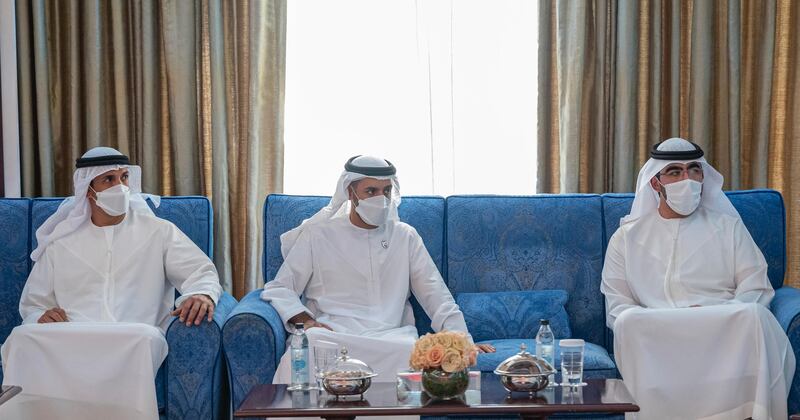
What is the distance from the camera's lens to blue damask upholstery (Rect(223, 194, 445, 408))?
3855mm

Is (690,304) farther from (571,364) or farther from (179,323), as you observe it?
(179,323)

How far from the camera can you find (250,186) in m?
5.26

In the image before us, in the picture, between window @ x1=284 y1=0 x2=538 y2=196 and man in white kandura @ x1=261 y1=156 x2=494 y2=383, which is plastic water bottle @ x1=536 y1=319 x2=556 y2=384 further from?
window @ x1=284 y1=0 x2=538 y2=196

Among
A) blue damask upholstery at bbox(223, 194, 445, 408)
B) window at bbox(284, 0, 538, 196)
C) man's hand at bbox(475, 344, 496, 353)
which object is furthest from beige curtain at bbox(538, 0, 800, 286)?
man's hand at bbox(475, 344, 496, 353)

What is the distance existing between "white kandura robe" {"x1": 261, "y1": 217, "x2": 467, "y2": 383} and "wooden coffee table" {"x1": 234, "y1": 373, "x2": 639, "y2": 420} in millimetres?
1076

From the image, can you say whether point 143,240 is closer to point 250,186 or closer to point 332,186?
point 250,186

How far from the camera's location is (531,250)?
15.3 feet

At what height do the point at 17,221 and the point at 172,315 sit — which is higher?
the point at 17,221

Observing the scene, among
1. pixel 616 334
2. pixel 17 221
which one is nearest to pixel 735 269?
pixel 616 334

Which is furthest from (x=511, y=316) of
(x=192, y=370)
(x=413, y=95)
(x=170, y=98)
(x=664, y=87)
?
(x=170, y=98)

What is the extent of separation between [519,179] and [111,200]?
2.27m

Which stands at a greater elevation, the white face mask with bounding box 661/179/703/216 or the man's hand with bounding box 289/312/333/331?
the white face mask with bounding box 661/179/703/216

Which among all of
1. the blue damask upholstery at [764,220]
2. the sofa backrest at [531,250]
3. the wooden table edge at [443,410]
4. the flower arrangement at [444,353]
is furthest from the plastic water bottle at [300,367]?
the blue damask upholstery at [764,220]

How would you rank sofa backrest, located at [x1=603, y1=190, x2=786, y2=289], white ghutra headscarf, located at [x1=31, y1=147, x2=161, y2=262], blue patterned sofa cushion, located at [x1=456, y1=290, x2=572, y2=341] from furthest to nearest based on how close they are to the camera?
sofa backrest, located at [x1=603, y1=190, x2=786, y2=289] < blue patterned sofa cushion, located at [x1=456, y1=290, x2=572, y2=341] < white ghutra headscarf, located at [x1=31, y1=147, x2=161, y2=262]
